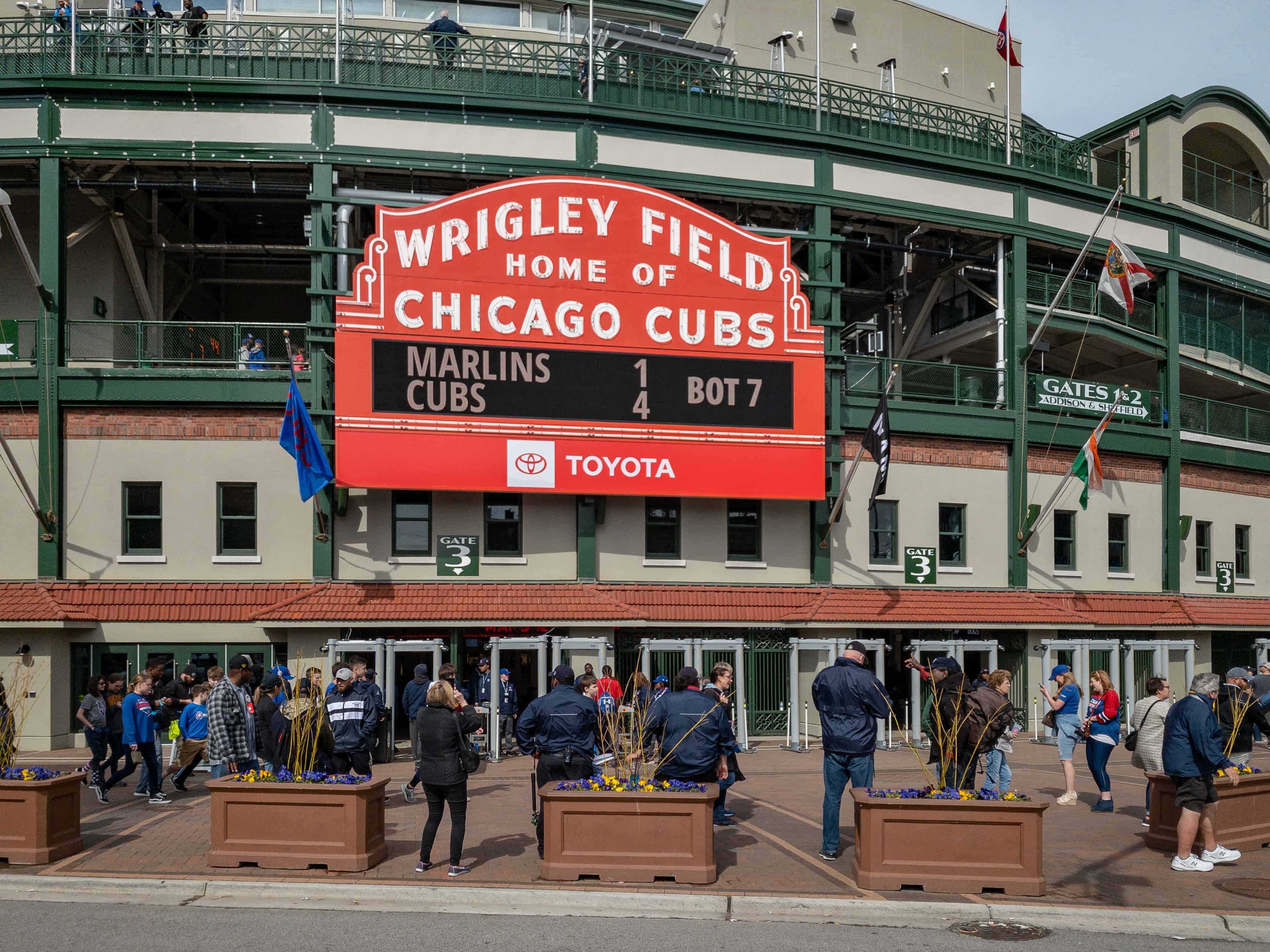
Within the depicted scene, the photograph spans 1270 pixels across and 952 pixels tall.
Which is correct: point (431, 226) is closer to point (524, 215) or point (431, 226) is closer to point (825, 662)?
point (524, 215)

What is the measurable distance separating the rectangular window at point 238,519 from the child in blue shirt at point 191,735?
650 centimetres

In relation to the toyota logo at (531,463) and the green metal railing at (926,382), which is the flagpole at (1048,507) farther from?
the toyota logo at (531,463)

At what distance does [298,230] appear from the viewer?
29.2m

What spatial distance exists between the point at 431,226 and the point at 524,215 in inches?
70.3

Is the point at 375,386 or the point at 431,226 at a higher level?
the point at 431,226

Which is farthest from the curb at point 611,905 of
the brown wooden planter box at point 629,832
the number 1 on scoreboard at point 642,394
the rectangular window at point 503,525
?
the number 1 on scoreboard at point 642,394

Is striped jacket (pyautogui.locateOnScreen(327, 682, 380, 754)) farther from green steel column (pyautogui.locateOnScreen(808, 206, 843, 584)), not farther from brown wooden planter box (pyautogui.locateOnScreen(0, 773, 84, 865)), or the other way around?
green steel column (pyautogui.locateOnScreen(808, 206, 843, 584))

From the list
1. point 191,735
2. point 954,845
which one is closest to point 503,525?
point 191,735

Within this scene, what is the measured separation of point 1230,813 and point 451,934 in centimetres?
789

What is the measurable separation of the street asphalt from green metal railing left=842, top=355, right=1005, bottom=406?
1610cm

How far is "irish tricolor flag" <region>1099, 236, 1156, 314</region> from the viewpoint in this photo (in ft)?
73.2

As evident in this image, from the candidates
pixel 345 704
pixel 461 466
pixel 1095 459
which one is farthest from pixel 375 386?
pixel 1095 459

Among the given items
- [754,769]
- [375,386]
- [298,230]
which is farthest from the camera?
[298,230]

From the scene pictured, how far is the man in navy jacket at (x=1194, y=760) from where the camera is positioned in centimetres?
1017
